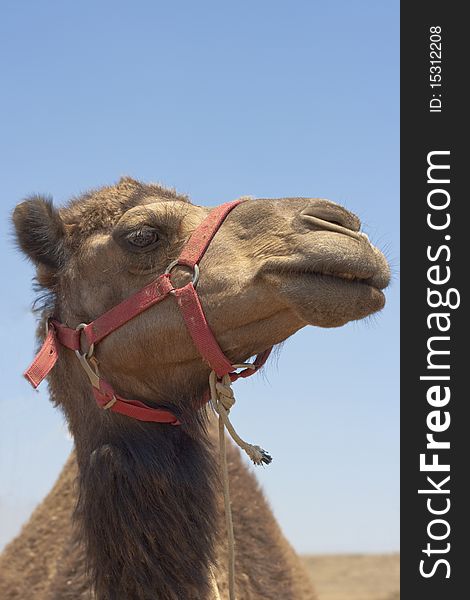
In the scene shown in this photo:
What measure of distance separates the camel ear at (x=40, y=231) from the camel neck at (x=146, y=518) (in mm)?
908

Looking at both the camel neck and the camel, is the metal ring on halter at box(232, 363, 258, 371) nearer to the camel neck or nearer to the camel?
the camel

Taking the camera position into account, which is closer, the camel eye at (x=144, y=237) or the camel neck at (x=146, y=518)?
the camel neck at (x=146, y=518)

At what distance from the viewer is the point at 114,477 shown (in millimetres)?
4367

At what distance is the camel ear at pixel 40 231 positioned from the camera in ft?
15.7

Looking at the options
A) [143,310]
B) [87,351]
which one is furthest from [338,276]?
[87,351]

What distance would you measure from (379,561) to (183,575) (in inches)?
1039

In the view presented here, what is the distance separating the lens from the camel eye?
451 centimetres

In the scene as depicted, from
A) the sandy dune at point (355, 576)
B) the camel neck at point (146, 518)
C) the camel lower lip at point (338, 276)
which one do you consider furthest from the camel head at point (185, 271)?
the sandy dune at point (355, 576)

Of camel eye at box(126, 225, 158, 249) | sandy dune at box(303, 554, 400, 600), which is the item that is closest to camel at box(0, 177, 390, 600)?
camel eye at box(126, 225, 158, 249)

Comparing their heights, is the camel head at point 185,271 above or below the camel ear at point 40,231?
below

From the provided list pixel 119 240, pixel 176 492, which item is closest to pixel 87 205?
pixel 119 240

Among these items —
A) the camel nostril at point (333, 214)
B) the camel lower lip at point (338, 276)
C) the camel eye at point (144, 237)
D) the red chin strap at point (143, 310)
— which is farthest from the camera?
the camel eye at point (144, 237)

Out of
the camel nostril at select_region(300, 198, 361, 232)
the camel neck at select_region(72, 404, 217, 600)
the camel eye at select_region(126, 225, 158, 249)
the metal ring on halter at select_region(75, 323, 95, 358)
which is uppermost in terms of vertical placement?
the camel eye at select_region(126, 225, 158, 249)

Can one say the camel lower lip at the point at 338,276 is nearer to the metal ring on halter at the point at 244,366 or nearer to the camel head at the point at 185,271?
the camel head at the point at 185,271
